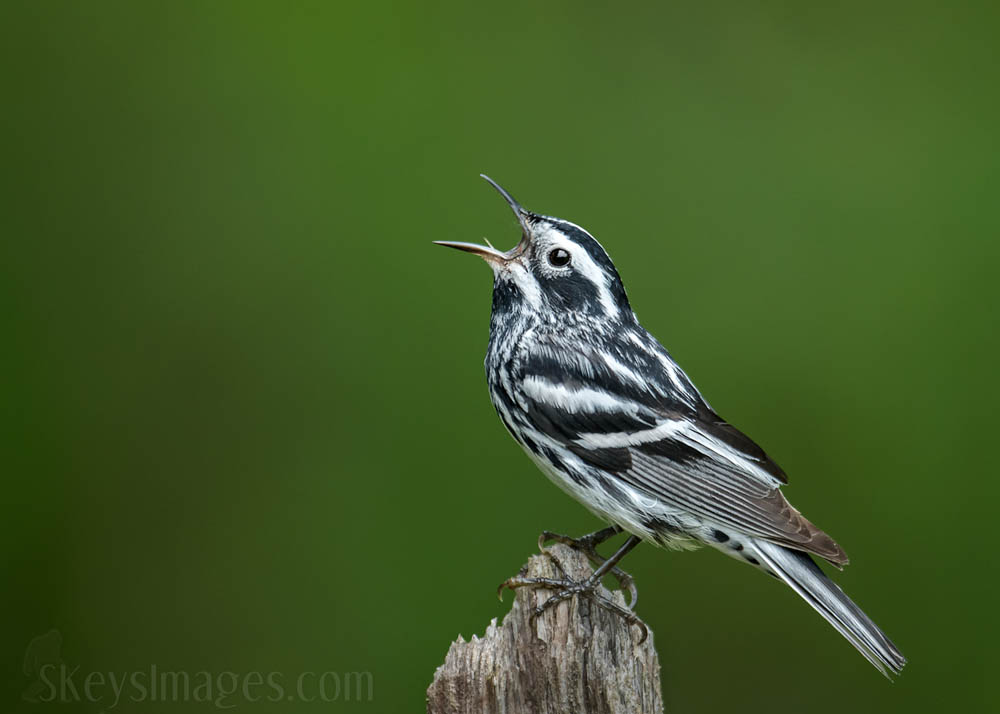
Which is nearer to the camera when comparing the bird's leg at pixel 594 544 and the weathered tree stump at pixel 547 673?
the weathered tree stump at pixel 547 673

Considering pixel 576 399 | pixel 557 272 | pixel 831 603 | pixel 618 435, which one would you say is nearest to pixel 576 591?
pixel 618 435

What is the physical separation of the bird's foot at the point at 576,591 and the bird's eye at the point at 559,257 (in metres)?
1.40

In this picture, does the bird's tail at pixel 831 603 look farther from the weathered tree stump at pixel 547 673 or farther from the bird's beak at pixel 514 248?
the bird's beak at pixel 514 248

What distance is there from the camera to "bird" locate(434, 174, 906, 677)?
12.3 feet

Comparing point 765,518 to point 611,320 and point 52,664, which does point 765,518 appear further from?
point 52,664

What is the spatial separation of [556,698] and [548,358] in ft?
4.94

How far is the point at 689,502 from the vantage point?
392 cm

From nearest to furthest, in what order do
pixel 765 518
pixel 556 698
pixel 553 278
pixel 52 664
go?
pixel 556 698 → pixel 765 518 → pixel 553 278 → pixel 52 664

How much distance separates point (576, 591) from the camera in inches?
146

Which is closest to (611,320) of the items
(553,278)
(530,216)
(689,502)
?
(553,278)

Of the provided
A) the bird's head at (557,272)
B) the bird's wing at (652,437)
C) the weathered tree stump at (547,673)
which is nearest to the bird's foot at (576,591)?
the weathered tree stump at (547,673)

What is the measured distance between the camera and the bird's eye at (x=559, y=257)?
4371mm

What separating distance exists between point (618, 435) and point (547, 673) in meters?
1.09

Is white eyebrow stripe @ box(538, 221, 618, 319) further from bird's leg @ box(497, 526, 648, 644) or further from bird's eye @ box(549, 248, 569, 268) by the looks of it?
bird's leg @ box(497, 526, 648, 644)
